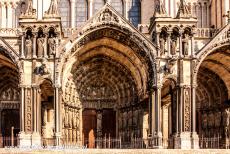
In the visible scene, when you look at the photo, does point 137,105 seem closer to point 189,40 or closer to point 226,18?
point 189,40

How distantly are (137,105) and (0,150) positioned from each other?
10827mm

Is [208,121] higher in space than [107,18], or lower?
lower

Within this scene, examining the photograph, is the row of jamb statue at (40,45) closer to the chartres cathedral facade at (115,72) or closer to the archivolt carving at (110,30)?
the chartres cathedral facade at (115,72)

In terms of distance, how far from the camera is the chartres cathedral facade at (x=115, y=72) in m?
27.3

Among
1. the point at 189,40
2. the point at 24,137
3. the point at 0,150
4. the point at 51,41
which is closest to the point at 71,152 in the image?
the point at 0,150

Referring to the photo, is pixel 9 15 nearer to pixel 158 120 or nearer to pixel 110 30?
pixel 110 30

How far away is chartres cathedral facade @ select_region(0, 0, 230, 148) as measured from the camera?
27281mm

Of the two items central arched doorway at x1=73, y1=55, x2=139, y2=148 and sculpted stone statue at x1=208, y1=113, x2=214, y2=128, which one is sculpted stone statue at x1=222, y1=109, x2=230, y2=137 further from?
central arched doorway at x1=73, y1=55, x2=139, y2=148

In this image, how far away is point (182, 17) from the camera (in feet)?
90.8

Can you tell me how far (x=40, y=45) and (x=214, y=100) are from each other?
444 inches

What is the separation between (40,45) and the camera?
89.9 feet

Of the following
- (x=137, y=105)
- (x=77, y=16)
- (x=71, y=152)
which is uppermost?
(x=77, y=16)

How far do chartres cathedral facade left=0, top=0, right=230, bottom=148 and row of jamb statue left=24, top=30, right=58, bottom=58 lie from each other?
2.0 inches

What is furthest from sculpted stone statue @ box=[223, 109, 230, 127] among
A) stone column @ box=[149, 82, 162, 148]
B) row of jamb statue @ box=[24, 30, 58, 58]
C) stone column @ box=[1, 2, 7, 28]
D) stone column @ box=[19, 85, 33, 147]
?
stone column @ box=[1, 2, 7, 28]
